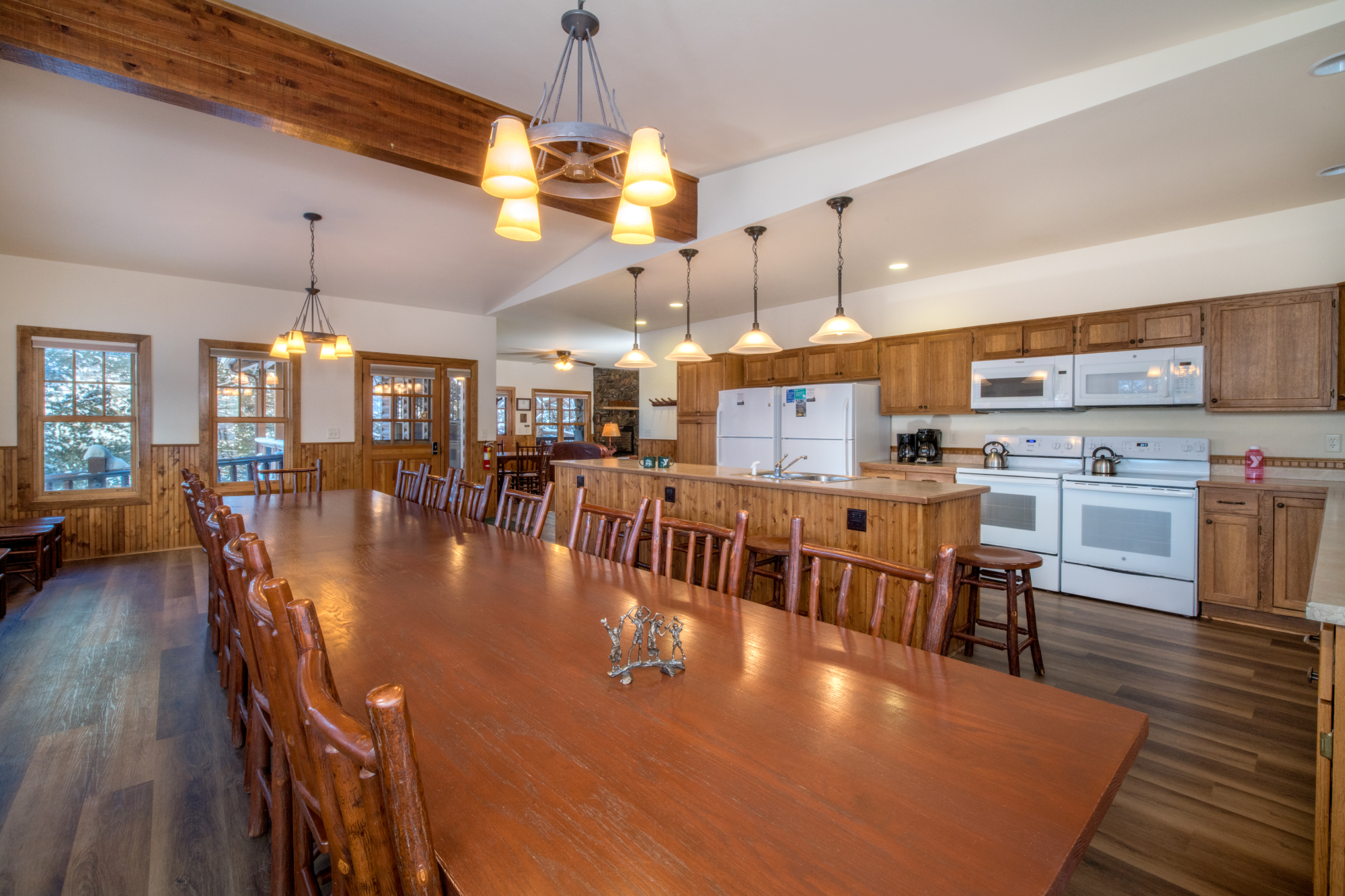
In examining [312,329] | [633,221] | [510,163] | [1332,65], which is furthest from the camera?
[312,329]

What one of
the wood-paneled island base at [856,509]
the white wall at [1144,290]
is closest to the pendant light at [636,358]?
the wood-paneled island base at [856,509]

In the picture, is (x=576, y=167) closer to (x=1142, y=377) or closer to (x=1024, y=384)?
(x=1024, y=384)

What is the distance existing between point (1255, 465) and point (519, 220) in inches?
183

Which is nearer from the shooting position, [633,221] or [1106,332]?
[633,221]

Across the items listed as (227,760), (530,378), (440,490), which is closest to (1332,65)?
(440,490)

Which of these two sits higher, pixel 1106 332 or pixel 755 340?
pixel 1106 332

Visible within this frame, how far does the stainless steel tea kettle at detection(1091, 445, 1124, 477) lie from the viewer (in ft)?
13.5

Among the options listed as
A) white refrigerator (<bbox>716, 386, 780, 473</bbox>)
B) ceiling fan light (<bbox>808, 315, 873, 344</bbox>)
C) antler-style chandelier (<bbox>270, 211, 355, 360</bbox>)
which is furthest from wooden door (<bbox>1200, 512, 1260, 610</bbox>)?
antler-style chandelier (<bbox>270, 211, 355, 360</bbox>)

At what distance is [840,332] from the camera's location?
350cm

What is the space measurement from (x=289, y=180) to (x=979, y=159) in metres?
4.31

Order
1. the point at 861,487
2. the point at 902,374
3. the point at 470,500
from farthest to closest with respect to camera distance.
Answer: the point at 902,374, the point at 470,500, the point at 861,487

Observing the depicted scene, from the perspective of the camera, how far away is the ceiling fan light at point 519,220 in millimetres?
2043

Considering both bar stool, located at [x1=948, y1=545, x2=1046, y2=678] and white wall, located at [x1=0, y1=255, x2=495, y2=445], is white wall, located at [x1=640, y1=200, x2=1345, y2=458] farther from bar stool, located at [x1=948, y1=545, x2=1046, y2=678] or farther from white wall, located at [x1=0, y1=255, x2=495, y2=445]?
white wall, located at [x1=0, y1=255, x2=495, y2=445]

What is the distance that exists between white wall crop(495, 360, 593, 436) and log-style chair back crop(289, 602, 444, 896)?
37.6 ft
